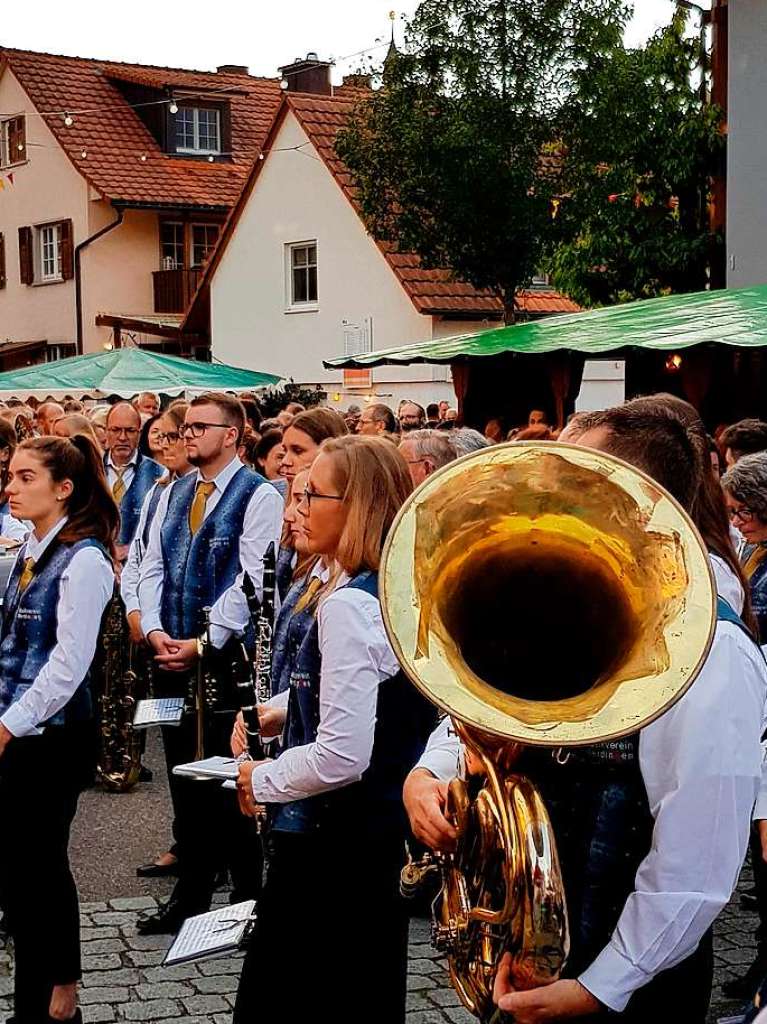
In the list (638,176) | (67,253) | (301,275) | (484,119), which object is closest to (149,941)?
(484,119)

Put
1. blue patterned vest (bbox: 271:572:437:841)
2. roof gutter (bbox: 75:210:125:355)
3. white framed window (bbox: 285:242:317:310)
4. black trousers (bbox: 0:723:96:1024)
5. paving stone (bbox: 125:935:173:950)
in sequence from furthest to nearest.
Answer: roof gutter (bbox: 75:210:125:355)
white framed window (bbox: 285:242:317:310)
paving stone (bbox: 125:935:173:950)
black trousers (bbox: 0:723:96:1024)
blue patterned vest (bbox: 271:572:437:841)

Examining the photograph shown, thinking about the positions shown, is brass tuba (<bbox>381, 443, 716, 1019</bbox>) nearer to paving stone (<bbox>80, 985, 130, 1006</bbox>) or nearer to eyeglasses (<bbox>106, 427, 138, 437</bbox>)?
paving stone (<bbox>80, 985, 130, 1006</bbox>)

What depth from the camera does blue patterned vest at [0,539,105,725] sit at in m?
4.46

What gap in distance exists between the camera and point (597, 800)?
246 cm

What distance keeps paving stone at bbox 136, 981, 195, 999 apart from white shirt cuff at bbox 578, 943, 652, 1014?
8.79 feet

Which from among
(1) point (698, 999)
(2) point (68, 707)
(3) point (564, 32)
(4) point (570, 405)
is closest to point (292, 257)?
(3) point (564, 32)

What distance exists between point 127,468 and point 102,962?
4.57 m

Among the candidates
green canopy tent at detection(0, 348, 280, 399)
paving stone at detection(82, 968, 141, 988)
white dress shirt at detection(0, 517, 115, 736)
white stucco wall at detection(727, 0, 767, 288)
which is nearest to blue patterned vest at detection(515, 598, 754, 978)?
white dress shirt at detection(0, 517, 115, 736)

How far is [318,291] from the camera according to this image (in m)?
26.6

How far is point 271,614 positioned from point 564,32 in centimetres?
1755

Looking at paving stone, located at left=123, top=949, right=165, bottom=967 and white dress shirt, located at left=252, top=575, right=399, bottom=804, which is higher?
white dress shirt, located at left=252, top=575, right=399, bottom=804

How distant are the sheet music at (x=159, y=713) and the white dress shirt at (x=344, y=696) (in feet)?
6.00

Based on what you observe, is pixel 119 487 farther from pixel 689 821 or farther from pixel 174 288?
pixel 174 288

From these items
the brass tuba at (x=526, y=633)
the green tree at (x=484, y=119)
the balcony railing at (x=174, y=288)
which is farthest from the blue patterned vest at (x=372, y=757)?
the balcony railing at (x=174, y=288)
